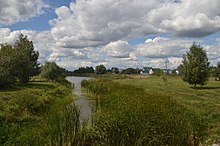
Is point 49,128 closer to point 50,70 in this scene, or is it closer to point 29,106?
point 29,106

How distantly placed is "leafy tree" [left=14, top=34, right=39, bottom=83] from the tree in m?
32.9

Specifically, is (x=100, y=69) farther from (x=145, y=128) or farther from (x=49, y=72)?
(x=145, y=128)

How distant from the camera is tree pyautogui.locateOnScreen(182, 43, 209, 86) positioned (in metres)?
59.4

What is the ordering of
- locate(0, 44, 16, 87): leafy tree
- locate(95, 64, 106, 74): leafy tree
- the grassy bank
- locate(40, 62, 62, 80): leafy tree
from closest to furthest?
the grassy bank < locate(0, 44, 16, 87): leafy tree < locate(40, 62, 62, 80): leafy tree < locate(95, 64, 106, 74): leafy tree

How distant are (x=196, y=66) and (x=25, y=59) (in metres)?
35.8

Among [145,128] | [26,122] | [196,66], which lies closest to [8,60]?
[196,66]

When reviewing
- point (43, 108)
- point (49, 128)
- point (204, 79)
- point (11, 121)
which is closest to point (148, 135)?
point (49, 128)

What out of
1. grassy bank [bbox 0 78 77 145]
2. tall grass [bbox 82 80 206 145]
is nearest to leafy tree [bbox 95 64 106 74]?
grassy bank [bbox 0 78 77 145]

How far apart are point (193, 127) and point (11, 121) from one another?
51.2 ft

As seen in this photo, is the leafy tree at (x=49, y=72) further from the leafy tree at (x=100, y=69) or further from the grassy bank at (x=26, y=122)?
the leafy tree at (x=100, y=69)

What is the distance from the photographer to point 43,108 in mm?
34344

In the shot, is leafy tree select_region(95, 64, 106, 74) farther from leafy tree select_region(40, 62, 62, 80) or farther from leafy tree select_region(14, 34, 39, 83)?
leafy tree select_region(14, 34, 39, 83)

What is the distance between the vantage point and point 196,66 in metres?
60.4

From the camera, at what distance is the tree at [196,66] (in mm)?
59375
